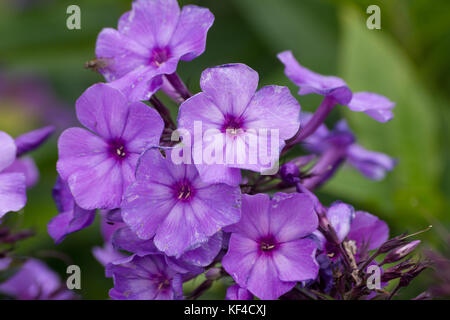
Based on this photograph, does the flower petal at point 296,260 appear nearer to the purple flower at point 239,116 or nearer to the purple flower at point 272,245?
the purple flower at point 272,245

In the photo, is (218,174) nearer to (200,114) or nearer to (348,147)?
(200,114)

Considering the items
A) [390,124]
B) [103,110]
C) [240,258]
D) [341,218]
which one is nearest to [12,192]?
[103,110]

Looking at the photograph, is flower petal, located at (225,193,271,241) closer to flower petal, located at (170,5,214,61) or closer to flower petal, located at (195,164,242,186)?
flower petal, located at (195,164,242,186)

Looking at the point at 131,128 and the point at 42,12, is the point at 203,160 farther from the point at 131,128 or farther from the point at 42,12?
the point at 42,12

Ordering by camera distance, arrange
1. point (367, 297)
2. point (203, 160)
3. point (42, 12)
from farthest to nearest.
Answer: point (42, 12) → point (367, 297) → point (203, 160)

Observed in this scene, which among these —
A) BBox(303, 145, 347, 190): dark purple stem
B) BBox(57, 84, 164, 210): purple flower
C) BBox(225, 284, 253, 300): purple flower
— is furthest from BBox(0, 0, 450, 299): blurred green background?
BBox(57, 84, 164, 210): purple flower
